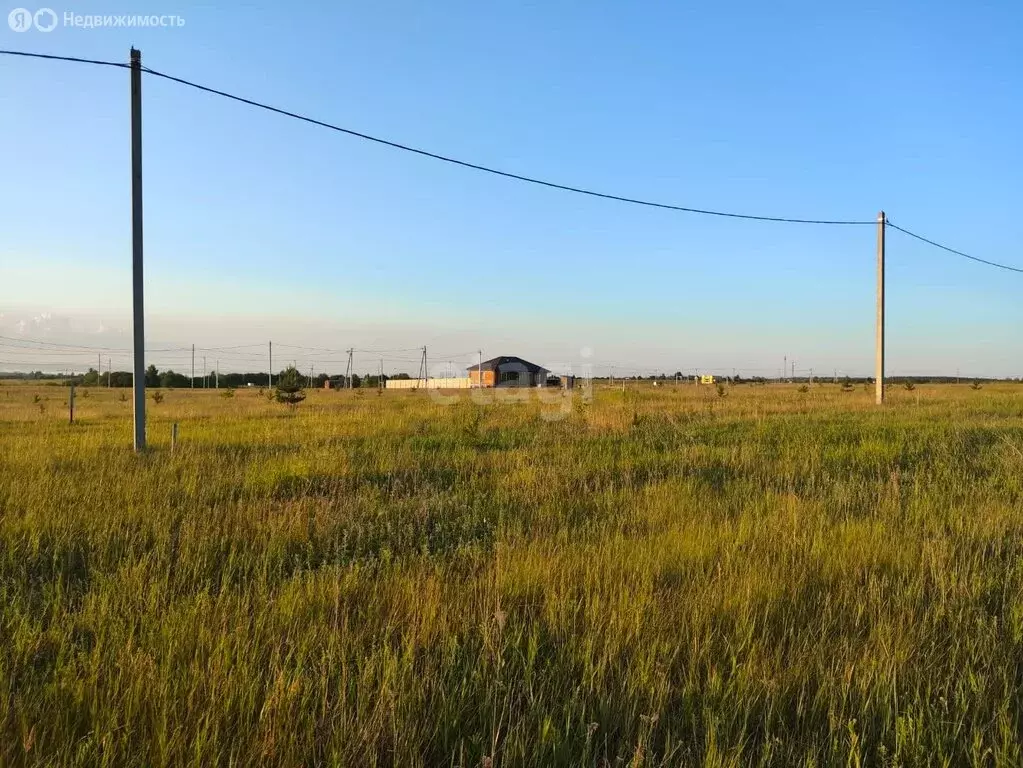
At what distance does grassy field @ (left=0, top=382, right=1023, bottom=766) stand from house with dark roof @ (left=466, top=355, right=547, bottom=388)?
69051 mm

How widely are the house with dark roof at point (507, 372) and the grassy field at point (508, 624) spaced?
69.1 meters

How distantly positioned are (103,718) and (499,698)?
1.38 metres

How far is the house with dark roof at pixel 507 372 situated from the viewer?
7661 cm

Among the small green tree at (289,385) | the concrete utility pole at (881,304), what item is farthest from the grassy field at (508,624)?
the small green tree at (289,385)

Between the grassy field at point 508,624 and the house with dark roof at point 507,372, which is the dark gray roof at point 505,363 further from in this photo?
the grassy field at point 508,624

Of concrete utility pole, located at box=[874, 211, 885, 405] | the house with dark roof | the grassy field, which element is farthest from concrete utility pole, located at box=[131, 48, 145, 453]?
the house with dark roof

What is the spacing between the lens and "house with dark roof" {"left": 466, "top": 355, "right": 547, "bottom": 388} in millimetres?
76613

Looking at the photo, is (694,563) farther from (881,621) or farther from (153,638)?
(153,638)

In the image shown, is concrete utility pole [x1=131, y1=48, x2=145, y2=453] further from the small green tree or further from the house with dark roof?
the house with dark roof

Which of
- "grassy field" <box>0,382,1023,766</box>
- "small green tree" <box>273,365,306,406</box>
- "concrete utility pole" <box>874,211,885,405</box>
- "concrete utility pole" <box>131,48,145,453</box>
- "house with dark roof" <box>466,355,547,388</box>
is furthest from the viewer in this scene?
"house with dark roof" <box>466,355,547,388</box>

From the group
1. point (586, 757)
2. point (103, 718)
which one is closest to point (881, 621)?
point (586, 757)

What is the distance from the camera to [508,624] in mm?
2734

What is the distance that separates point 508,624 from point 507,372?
77.9m

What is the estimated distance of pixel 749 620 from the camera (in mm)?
2777
